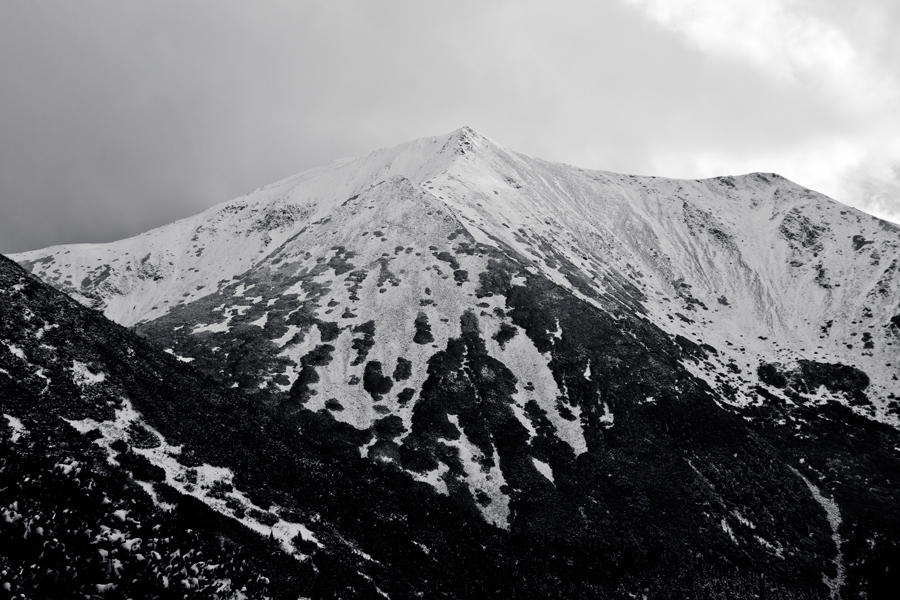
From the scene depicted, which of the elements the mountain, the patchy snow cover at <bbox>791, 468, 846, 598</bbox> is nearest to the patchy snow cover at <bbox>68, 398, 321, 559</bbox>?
the mountain

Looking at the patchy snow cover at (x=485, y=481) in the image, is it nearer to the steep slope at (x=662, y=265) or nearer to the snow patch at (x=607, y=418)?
the snow patch at (x=607, y=418)

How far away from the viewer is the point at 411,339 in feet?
337

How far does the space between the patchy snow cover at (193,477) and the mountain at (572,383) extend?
2.21m

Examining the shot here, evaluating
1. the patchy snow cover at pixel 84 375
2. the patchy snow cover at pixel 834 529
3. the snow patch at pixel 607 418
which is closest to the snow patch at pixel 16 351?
the patchy snow cover at pixel 84 375

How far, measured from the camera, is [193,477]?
4328 cm

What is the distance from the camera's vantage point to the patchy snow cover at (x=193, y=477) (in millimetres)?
40250

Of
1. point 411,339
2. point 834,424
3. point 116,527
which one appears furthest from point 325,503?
point 834,424

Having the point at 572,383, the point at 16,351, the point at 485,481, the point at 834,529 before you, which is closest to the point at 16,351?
the point at 16,351

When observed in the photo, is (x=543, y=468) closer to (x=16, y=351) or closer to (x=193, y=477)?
(x=193, y=477)

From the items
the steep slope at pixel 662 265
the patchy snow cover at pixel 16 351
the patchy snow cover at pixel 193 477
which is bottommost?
the patchy snow cover at pixel 193 477

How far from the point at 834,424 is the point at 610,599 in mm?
75342

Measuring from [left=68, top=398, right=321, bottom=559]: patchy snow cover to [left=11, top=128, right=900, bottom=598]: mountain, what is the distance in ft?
7.24

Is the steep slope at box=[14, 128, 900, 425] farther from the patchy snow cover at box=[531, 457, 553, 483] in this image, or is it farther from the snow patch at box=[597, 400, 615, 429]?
the patchy snow cover at box=[531, 457, 553, 483]

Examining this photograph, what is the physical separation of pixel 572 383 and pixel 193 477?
6818 centimetres
